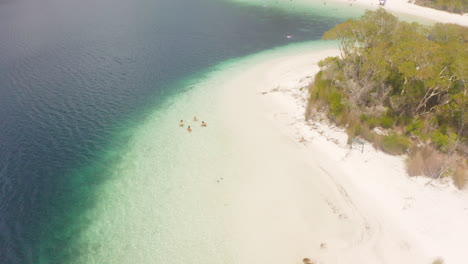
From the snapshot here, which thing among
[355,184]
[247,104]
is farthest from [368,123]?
[247,104]

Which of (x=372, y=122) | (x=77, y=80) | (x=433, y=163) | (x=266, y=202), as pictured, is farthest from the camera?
(x=77, y=80)

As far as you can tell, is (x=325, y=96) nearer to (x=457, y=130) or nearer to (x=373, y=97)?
(x=373, y=97)

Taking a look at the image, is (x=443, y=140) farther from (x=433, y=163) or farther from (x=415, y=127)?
(x=433, y=163)

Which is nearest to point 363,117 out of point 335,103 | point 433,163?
point 335,103

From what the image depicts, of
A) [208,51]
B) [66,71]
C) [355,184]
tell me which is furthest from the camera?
[208,51]

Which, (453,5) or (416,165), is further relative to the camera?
(453,5)

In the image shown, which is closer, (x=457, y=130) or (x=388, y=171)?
(x=388, y=171)

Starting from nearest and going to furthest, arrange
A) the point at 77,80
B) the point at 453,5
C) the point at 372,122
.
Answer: the point at 372,122 < the point at 77,80 < the point at 453,5

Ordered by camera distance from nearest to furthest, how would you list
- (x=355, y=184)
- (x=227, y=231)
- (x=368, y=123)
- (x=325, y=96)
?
(x=227, y=231) → (x=355, y=184) → (x=368, y=123) → (x=325, y=96)
